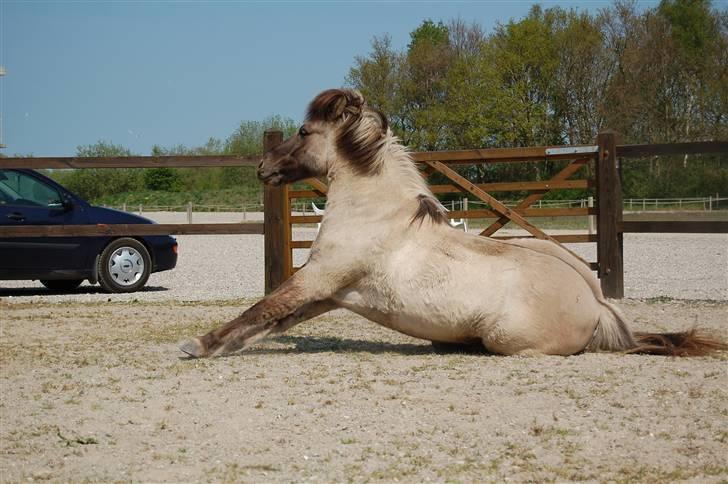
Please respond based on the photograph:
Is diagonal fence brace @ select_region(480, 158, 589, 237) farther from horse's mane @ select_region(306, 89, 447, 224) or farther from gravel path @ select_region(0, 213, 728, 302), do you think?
horse's mane @ select_region(306, 89, 447, 224)

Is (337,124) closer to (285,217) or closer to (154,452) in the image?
(154,452)

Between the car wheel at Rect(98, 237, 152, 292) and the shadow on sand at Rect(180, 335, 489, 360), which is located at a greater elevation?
the car wheel at Rect(98, 237, 152, 292)

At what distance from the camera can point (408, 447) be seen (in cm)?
389

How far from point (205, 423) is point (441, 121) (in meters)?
38.0

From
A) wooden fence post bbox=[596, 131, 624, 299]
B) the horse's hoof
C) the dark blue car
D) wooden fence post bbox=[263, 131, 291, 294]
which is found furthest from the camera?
the dark blue car

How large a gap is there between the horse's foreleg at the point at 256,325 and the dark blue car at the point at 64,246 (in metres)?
6.19

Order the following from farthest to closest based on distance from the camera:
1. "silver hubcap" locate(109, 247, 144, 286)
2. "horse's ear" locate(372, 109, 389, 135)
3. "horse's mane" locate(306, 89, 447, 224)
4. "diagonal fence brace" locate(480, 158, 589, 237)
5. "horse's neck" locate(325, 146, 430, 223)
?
"silver hubcap" locate(109, 247, 144, 286), "diagonal fence brace" locate(480, 158, 589, 237), "horse's ear" locate(372, 109, 389, 135), "horse's mane" locate(306, 89, 447, 224), "horse's neck" locate(325, 146, 430, 223)

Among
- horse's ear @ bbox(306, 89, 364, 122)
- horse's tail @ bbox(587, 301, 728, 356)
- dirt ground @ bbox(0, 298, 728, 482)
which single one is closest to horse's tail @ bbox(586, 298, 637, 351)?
horse's tail @ bbox(587, 301, 728, 356)

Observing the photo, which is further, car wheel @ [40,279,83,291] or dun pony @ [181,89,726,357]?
car wheel @ [40,279,83,291]

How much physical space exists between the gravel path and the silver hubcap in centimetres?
29

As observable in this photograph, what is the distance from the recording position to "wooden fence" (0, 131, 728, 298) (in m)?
10.4

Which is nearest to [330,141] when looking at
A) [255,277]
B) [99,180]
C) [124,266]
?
[124,266]

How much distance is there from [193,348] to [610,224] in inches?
243

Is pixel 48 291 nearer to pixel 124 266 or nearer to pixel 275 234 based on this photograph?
pixel 124 266
